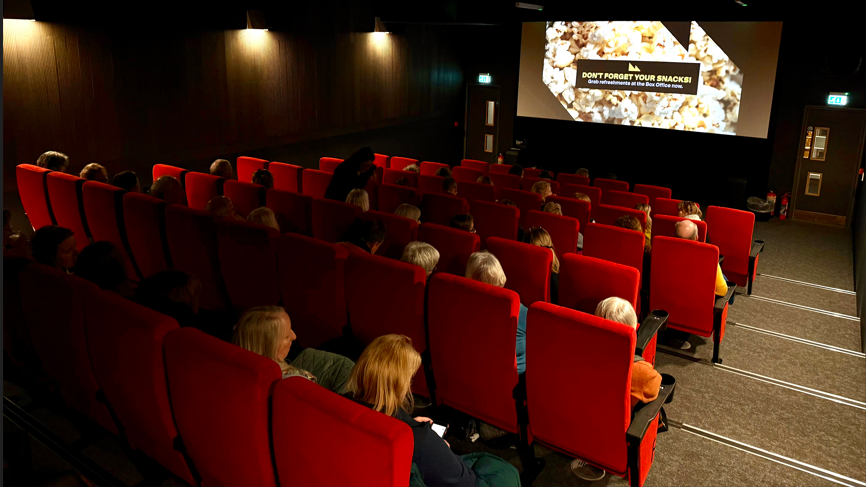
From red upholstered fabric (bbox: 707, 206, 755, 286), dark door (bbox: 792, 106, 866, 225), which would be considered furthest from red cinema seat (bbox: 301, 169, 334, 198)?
dark door (bbox: 792, 106, 866, 225)

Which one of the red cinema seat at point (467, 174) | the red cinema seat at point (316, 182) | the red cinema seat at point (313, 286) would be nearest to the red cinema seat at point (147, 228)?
the red cinema seat at point (313, 286)

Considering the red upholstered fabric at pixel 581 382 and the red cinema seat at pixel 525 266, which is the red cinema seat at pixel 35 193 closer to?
the red cinema seat at pixel 525 266

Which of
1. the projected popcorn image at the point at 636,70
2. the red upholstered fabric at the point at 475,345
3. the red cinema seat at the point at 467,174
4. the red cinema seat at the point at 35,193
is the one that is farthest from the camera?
the projected popcorn image at the point at 636,70

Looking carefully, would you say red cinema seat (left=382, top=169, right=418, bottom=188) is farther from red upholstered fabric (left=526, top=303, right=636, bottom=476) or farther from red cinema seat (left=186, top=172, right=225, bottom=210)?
red upholstered fabric (left=526, top=303, right=636, bottom=476)

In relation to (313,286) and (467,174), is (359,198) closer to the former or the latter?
(313,286)

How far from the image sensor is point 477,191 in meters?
6.37

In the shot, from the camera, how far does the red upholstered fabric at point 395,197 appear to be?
557cm

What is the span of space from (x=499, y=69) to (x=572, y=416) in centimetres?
1087

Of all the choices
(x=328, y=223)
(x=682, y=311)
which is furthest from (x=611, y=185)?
(x=328, y=223)

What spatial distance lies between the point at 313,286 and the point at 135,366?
1.18m

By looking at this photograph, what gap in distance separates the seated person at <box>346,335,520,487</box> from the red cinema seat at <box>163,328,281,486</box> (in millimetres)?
323

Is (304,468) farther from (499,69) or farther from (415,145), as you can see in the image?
(499,69)

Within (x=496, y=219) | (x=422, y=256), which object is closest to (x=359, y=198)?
(x=496, y=219)

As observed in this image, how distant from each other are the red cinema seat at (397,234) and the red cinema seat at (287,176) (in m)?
2.51
